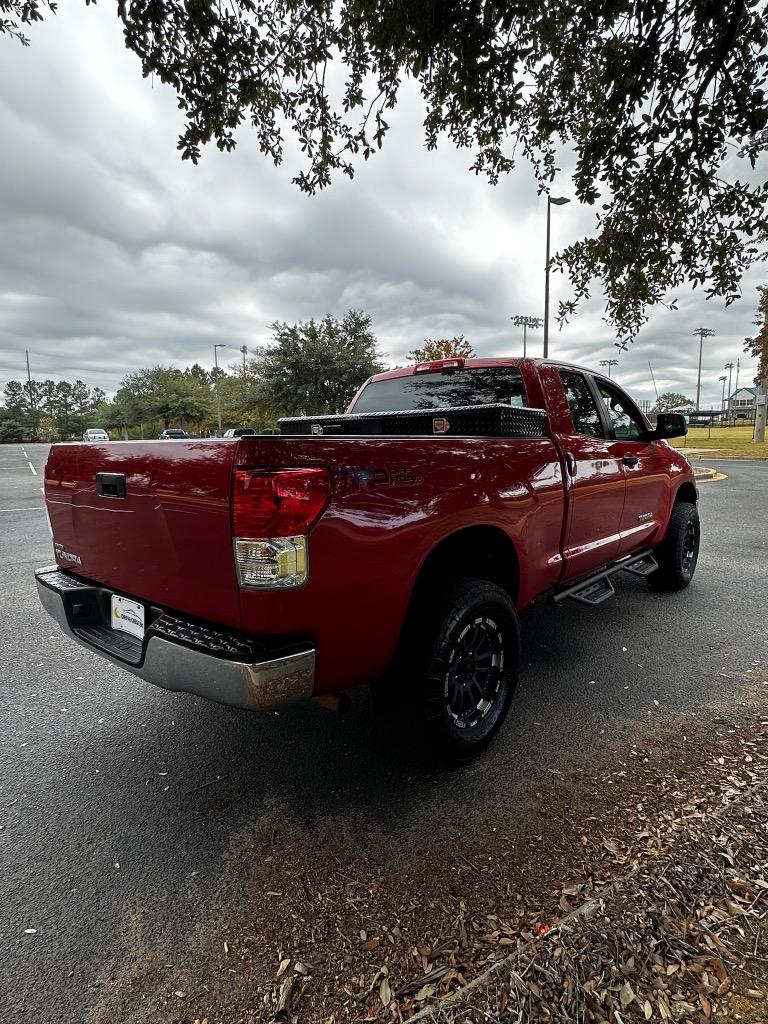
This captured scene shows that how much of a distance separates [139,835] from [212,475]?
1471 millimetres

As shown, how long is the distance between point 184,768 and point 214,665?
1054 mm

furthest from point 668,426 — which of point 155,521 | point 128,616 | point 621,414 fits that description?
point 128,616

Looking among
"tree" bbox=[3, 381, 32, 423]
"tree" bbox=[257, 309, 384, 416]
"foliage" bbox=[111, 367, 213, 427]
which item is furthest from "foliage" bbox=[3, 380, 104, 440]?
"tree" bbox=[257, 309, 384, 416]

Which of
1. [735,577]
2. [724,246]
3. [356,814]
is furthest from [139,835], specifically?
[735,577]

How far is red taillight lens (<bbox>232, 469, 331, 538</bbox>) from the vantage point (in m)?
1.63

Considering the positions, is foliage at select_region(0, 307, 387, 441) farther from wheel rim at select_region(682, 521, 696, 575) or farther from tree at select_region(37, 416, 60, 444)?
tree at select_region(37, 416, 60, 444)

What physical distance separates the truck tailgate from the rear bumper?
9cm

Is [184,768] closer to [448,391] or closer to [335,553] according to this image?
[335,553]

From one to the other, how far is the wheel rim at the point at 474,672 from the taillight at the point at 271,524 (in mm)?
917

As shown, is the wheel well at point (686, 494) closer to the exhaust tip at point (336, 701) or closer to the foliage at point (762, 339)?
the exhaust tip at point (336, 701)

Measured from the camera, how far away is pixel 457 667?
233 cm

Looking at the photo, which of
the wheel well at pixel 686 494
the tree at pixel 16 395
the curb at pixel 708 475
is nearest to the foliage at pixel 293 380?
the curb at pixel 708 475

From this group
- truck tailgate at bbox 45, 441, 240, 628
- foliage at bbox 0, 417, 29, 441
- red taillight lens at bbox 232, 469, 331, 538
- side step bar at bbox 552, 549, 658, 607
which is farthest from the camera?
foliage at bbox 0, 417, 29, 441

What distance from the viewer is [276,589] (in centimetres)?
166
